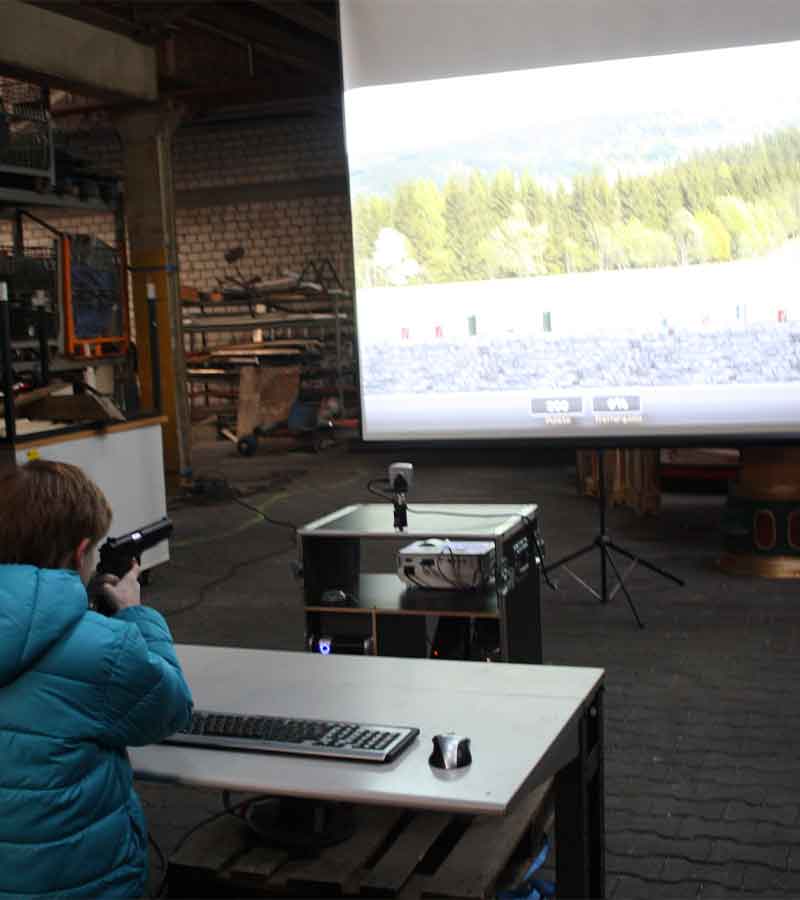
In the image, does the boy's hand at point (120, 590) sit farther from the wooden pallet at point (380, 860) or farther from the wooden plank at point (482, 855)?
the wooden plank at point (482, 855)

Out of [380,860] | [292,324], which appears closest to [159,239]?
[292,324]

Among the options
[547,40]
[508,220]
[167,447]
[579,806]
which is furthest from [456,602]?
[167,447]

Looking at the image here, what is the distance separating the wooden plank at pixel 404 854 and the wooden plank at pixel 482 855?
5 cm

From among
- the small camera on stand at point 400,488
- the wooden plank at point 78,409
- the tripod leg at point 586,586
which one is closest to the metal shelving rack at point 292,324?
the wooden plank at point 78,409

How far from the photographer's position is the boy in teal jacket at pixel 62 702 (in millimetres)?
1632

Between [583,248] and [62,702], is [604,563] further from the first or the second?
[62,702]

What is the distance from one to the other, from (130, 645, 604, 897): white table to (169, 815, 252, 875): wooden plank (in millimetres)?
232

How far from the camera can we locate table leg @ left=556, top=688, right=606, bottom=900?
6.38ft

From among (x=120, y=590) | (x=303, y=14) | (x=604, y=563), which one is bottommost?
(x=604, y=563)

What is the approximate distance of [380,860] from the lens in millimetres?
1937

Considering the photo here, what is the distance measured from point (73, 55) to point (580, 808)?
696 cm

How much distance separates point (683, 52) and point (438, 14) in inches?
32.3

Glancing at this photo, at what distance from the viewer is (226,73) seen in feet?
34.4

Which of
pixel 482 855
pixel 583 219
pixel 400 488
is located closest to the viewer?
pixel 482 855
